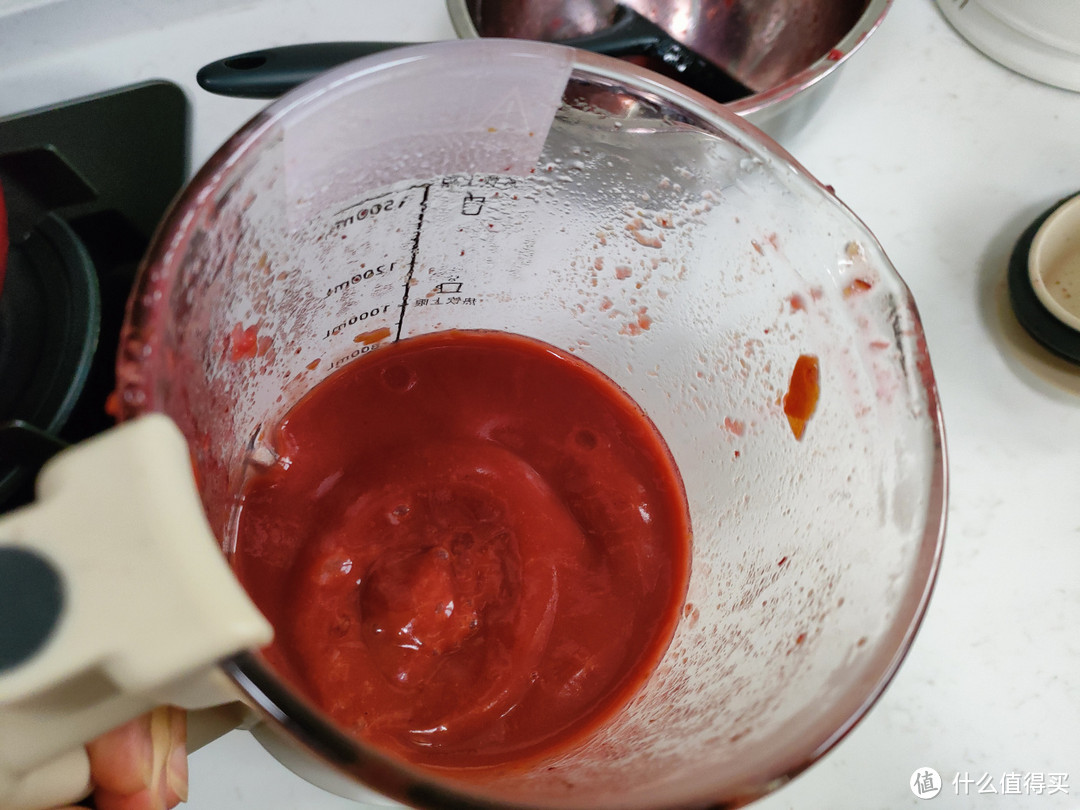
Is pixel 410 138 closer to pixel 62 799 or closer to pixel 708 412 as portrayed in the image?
pixel 708 412

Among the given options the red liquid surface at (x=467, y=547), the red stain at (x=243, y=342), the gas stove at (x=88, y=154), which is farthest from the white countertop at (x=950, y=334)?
the red stain at (x=243, y=342)

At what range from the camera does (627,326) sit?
53cm

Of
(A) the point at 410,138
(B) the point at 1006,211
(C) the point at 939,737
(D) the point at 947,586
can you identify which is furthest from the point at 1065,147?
(A) the point at 410,138

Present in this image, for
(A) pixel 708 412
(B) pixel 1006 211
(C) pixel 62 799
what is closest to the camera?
(C) pixel 62 799

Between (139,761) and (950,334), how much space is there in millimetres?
641

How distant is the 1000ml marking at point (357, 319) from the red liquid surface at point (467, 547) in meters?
0.03

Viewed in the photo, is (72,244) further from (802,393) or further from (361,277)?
(802,393)

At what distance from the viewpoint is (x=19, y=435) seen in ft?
1.36

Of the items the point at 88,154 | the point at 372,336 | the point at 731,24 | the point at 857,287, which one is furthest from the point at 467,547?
the point at 731,24

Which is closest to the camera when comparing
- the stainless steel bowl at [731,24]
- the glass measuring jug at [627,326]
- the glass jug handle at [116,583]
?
the glass jug handle at [116,583]

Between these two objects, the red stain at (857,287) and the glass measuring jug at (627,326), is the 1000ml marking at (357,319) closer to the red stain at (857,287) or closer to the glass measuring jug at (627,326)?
the glass measuring jug at (627,326)

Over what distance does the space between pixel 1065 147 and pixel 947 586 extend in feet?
1.39

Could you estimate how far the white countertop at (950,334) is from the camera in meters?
0.55

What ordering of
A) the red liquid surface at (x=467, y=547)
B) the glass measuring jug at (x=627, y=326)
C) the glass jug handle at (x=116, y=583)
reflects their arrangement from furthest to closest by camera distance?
the red liquid surface at (x=467, y=547), the glass measuring jug at (x=627, y=326), the glass jug handle at (x=116, y=583)
